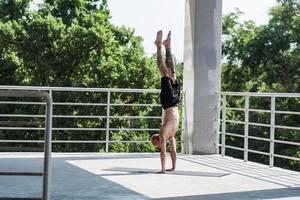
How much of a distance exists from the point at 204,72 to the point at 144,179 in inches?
113

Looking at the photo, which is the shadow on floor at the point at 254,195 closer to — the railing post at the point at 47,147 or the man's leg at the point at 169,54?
the man's leg at the point at 169,54

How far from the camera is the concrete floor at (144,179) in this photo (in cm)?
451

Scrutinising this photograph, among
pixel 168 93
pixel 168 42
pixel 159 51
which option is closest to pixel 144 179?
pixel 168 93

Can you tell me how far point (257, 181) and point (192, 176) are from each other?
2.21 feet

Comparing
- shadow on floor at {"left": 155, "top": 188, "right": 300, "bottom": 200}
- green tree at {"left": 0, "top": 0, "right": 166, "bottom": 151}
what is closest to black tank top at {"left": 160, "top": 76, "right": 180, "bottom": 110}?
shadow on floor at {"left": 155, "top": 188, "right": 300, "bottom": 200}

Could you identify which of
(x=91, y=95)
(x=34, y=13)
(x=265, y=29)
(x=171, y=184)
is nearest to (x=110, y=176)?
(x=171, y=184)

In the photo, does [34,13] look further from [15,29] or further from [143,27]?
[143,27]

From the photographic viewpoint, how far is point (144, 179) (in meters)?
5.44

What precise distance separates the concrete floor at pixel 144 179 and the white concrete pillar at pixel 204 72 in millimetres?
481

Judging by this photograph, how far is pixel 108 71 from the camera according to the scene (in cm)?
1772

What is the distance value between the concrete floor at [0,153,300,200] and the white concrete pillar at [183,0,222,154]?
0.48 metres

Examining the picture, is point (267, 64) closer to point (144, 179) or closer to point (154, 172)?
point (154, 172)

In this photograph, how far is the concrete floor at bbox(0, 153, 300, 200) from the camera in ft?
14.8

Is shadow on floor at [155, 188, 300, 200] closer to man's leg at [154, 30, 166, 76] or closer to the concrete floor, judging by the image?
the concrete floor
